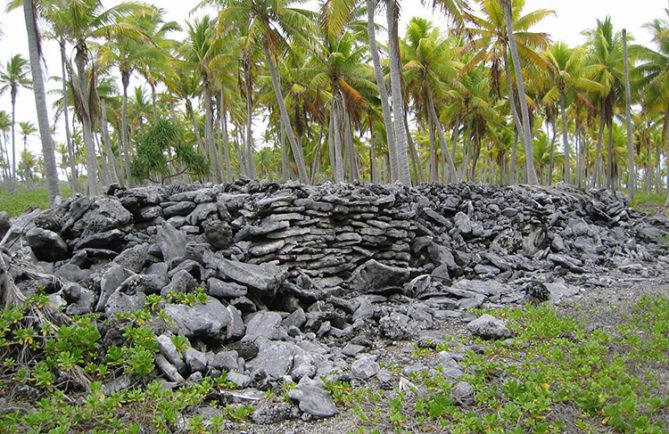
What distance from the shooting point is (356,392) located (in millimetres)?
4730

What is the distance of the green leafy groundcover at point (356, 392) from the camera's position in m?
3.92

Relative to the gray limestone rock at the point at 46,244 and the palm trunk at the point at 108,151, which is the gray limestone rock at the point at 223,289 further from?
the palm trunk at the point at 108,151

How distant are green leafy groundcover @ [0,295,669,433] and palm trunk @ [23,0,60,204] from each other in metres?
9.06

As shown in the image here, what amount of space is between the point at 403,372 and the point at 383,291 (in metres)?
3.39

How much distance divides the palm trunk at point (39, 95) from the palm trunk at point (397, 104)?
31.9ft

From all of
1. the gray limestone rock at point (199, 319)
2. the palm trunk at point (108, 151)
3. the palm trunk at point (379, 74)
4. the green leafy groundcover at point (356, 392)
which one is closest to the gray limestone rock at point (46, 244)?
the green leafy groundcover at point (356, 392)

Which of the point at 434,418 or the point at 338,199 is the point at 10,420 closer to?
the point at 434,418

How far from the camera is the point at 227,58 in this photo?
2277 centimetres

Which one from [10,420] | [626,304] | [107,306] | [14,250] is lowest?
[626,304]

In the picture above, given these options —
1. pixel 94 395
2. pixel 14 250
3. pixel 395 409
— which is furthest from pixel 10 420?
pixel 14 250

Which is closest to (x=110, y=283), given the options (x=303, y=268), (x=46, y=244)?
(x=46, y=244)

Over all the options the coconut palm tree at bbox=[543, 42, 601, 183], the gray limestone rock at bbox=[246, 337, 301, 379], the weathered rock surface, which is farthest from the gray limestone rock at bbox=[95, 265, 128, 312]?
the coconut palm tree at bbox=[543, 42, 601, 183]

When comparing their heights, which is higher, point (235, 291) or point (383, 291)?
point (235, 291)

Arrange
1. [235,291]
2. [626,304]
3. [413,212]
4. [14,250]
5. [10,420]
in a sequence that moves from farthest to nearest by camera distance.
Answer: [413,212]
[626,304]
[14,250]
[235,291]
[10,420]
